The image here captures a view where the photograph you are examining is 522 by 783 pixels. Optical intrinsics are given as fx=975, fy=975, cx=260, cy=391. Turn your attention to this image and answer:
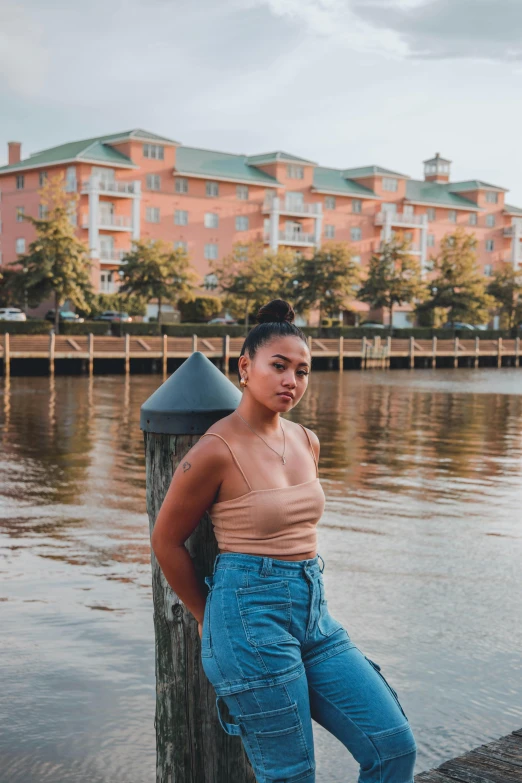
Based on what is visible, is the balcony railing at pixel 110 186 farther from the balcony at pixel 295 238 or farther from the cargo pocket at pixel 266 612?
the cargo pocket at pixel 266 612

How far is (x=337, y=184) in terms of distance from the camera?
263 ft

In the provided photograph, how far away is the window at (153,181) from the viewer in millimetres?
68062

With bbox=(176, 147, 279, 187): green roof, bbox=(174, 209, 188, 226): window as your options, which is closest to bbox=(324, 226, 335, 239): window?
bbox=(176, 147, 279, 187): green roof

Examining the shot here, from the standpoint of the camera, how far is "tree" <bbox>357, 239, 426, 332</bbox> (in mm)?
65500

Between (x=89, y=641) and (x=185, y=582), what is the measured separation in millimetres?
4441

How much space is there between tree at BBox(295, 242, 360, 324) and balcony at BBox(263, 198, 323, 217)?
12.5 meters

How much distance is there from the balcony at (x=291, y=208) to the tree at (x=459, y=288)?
11.1 metres

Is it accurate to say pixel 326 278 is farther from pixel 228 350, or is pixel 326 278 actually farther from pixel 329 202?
pixel 329 202

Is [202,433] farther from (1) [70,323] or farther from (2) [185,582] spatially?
(1) [70,323]

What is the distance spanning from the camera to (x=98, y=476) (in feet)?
47.9

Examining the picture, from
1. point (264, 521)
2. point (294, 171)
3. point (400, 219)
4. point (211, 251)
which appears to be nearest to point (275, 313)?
point (264, 521)

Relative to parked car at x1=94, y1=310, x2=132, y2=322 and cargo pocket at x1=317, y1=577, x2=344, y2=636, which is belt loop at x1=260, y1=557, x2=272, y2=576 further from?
parked car at x1=94, y1=310, x2=132, y2=322

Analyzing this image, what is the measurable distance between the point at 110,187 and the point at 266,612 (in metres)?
64.4

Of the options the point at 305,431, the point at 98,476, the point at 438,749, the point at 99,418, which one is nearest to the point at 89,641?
the point at 438,749
